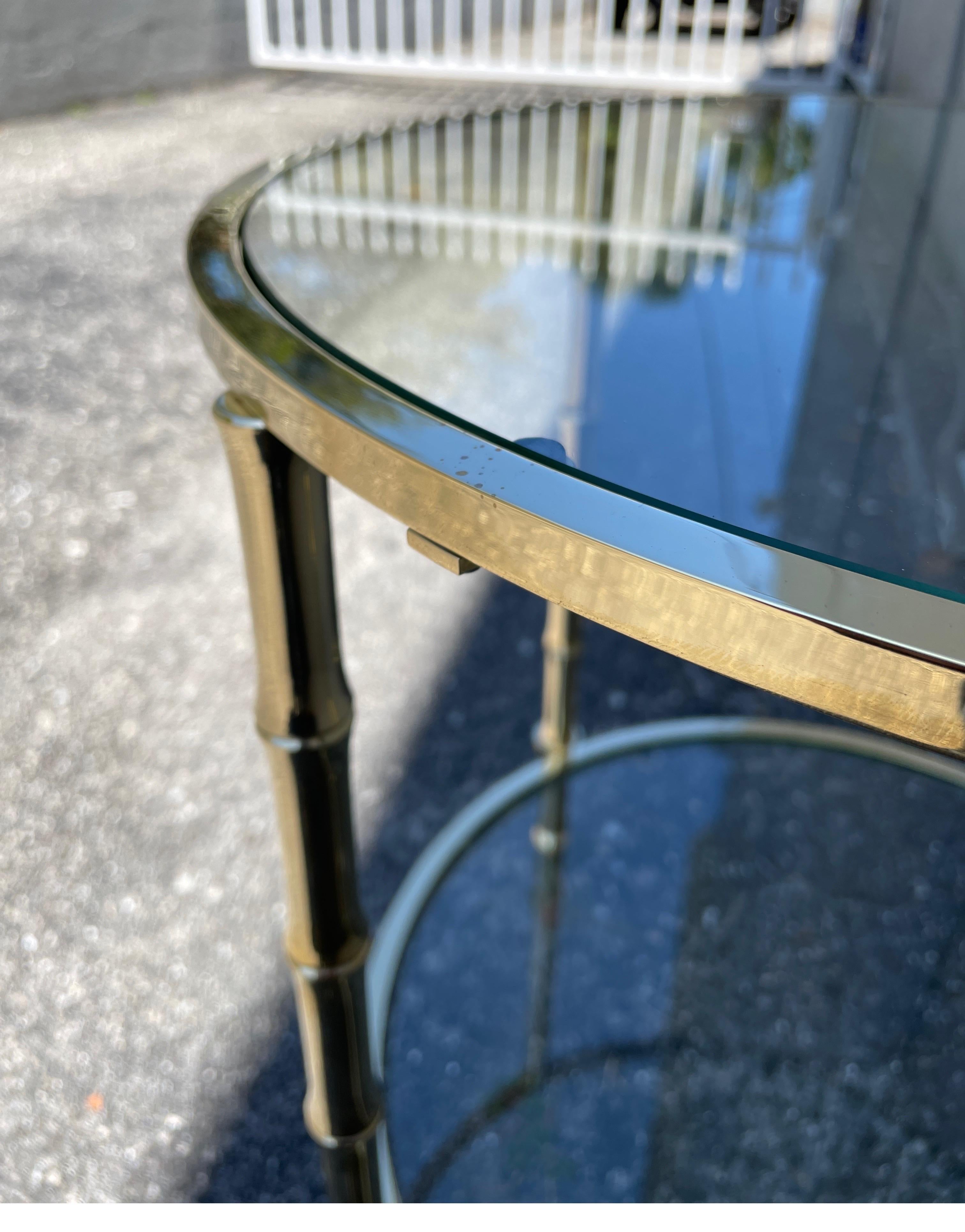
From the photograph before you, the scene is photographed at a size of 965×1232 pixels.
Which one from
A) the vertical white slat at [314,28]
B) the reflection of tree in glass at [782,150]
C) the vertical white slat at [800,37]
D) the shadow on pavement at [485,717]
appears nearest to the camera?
the reflection of tree in glass at [782,150]

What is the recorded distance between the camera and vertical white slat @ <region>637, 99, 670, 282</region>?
2.22 feet

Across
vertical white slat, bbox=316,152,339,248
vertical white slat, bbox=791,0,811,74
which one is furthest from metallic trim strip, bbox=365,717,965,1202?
vertical white slat, bbox=791,0,811,74

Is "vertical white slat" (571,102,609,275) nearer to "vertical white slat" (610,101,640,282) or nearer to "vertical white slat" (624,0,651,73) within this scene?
"vertical white slat" (610,101,640,282)

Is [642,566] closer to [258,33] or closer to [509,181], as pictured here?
[509,181]

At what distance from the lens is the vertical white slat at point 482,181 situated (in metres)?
0.65

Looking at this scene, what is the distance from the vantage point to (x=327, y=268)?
0.58m

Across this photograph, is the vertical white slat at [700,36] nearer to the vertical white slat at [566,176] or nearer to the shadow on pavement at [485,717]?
the shadow on pavement at [485,717]

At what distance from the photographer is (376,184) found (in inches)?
28.2

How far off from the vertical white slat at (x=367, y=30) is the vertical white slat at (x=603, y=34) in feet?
2.79

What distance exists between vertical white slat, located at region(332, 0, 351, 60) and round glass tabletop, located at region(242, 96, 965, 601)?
3.68 m

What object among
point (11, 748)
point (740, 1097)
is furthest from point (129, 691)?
point (740, 1097)

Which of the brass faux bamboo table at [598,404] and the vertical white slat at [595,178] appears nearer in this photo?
the brass faux bamboo table at [598,404]

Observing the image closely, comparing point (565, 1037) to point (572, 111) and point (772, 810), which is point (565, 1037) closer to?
point (772, 810)

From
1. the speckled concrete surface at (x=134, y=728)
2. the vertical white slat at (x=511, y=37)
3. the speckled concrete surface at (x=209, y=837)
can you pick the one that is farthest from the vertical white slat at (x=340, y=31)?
the speckled concrete surface at (x=209, y=837)
